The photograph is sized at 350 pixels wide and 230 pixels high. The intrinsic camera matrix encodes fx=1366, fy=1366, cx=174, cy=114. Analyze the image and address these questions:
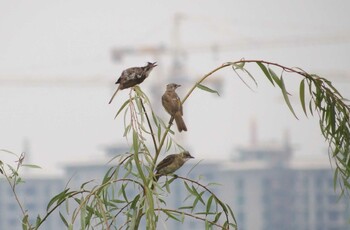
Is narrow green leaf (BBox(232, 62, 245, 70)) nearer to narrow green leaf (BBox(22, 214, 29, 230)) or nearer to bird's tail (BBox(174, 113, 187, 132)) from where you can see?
bird's tail (BBox(174, 113, 187, 132))

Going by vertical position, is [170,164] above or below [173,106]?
below

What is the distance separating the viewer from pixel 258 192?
173750mm

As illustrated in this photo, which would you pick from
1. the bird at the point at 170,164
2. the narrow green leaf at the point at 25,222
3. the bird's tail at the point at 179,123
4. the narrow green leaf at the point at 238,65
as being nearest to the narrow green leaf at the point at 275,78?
the narrow green leaf at the point at 238,65

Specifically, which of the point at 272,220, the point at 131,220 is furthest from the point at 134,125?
the point at 272,220

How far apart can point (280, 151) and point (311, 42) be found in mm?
22446

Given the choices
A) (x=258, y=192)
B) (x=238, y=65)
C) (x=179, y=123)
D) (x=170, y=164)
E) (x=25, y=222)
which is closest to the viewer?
(x=238, y=65)

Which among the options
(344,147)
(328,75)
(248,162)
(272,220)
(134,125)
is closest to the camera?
(134,125)

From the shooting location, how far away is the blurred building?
16338 cm

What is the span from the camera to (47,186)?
6885 inches

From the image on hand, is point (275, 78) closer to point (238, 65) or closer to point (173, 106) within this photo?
point (238, 65)

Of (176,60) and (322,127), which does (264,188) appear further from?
(322,127)

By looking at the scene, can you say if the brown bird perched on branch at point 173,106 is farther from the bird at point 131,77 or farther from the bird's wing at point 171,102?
the bird at point 131,77

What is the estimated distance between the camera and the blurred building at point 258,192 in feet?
536

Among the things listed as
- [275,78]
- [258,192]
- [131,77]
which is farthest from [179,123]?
[258,192]
